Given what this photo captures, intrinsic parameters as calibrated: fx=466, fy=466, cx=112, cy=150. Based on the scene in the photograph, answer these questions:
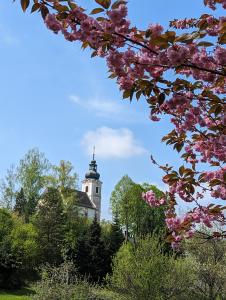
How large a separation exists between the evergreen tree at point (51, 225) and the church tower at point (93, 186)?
4780cm

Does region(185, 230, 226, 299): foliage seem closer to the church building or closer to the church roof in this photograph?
the church building

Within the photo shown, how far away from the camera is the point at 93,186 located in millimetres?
98250

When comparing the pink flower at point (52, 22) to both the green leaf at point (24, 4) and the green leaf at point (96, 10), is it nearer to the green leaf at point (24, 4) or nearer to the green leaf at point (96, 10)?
the green leaf at point (24, 4)

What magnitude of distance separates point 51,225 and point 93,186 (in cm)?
5288

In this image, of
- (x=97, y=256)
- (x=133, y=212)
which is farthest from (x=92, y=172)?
(x=97, y=256)

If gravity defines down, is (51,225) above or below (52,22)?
above

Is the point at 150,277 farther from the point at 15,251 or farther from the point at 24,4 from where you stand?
the point at 15,251

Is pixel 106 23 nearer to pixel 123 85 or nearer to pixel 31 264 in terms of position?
pixel 123 85

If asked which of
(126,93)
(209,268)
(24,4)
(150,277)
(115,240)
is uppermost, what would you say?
(115,240)

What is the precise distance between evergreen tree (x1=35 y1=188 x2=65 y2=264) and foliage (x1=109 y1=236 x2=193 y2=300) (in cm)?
2238

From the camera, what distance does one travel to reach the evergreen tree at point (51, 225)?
43.5 m

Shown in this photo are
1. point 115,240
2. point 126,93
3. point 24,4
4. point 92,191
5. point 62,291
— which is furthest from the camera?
point 92,191

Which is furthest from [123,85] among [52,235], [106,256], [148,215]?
[148,215]

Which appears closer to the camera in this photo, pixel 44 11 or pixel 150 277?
pixel 44 11
